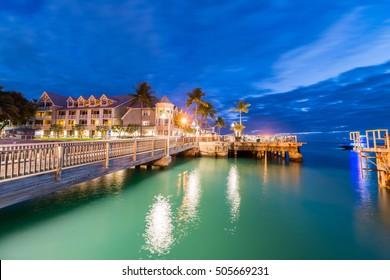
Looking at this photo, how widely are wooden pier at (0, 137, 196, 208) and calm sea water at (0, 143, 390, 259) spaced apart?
5.23 feet

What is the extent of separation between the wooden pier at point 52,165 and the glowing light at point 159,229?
140 inches

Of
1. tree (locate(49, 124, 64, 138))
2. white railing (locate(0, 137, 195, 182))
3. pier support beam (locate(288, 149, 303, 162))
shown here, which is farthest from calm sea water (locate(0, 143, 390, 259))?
tree (locate(49, 124, 64, 138))

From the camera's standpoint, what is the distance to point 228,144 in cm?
3769

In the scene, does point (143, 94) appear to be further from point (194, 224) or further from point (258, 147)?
point (194, 224)

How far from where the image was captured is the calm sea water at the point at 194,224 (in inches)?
247

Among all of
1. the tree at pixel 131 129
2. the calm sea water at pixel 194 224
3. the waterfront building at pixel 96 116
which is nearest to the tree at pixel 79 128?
the waterfront building at pixel 96 116

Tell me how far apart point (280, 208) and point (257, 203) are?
127 cm

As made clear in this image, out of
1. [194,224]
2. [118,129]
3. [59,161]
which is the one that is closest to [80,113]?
[118,129]

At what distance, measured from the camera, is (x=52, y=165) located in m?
7.93

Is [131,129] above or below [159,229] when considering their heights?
above

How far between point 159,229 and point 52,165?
5058 mm

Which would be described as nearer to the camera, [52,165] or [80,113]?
[52,165]

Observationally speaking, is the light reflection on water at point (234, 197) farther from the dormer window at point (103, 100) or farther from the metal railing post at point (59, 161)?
the dormer window at point (103, 100)
